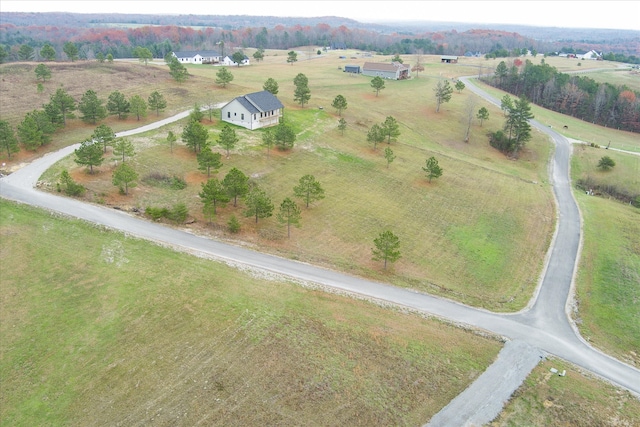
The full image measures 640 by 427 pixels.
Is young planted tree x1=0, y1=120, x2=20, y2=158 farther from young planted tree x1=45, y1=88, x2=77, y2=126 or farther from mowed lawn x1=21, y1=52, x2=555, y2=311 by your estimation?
young planted tree x1=45, y1=88, x2=77, y2=126

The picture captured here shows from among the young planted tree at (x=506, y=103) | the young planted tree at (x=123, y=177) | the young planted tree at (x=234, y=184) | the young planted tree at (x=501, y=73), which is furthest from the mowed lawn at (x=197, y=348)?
the young planted tree at (x=501, y=73)

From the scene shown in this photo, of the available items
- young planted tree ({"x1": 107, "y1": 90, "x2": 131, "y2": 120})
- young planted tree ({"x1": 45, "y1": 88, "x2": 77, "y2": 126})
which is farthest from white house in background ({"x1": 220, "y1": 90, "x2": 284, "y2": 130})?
young planted tree ({"x1": 45, "y1": 88, "x2": 77, "y2": 126})

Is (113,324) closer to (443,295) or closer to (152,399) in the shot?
(152,399)

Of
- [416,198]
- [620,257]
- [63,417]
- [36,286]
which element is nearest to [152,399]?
[63,417]

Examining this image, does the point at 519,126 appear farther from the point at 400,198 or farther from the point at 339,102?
the point at 400,198

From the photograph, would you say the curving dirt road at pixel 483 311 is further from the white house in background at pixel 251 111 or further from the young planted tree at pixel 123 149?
the white house in background at pixel 251 111

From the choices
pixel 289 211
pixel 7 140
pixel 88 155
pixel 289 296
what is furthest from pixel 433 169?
pixel 7 140

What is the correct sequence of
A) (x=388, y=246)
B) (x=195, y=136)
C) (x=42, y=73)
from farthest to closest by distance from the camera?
(x=42, y=73) < (x=195, y=136) < (x=388, y=246)
